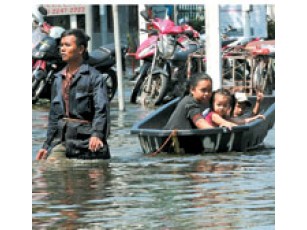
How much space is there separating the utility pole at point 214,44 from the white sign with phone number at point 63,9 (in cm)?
1413

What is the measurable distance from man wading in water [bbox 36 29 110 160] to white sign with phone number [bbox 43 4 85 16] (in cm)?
1870

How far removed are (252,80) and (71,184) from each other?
1019 cm

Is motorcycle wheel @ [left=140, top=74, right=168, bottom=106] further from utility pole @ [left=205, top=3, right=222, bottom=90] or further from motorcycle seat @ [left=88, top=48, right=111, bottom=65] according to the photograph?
utility pole @ [left=205, top=3, right=222, bottom=90]

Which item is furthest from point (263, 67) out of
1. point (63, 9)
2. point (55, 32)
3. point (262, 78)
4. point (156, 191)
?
point (156, 191)

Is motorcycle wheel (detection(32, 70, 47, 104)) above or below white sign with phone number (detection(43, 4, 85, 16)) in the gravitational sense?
below

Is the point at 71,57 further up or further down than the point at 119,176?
further up

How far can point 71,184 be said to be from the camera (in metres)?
10.3

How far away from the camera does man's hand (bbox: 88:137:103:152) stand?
10.1 metres

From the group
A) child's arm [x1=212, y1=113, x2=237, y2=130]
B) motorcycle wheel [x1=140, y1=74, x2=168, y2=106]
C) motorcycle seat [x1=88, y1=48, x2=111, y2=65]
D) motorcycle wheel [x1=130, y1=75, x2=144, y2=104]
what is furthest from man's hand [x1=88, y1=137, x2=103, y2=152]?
motorcycle wheel [x1=130, y1=75, x2=144, y2=104]

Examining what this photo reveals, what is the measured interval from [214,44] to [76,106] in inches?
194

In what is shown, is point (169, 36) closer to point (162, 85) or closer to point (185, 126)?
point (162, 85)

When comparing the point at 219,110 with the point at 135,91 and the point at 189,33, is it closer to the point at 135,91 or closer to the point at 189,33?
the point at 189,33
